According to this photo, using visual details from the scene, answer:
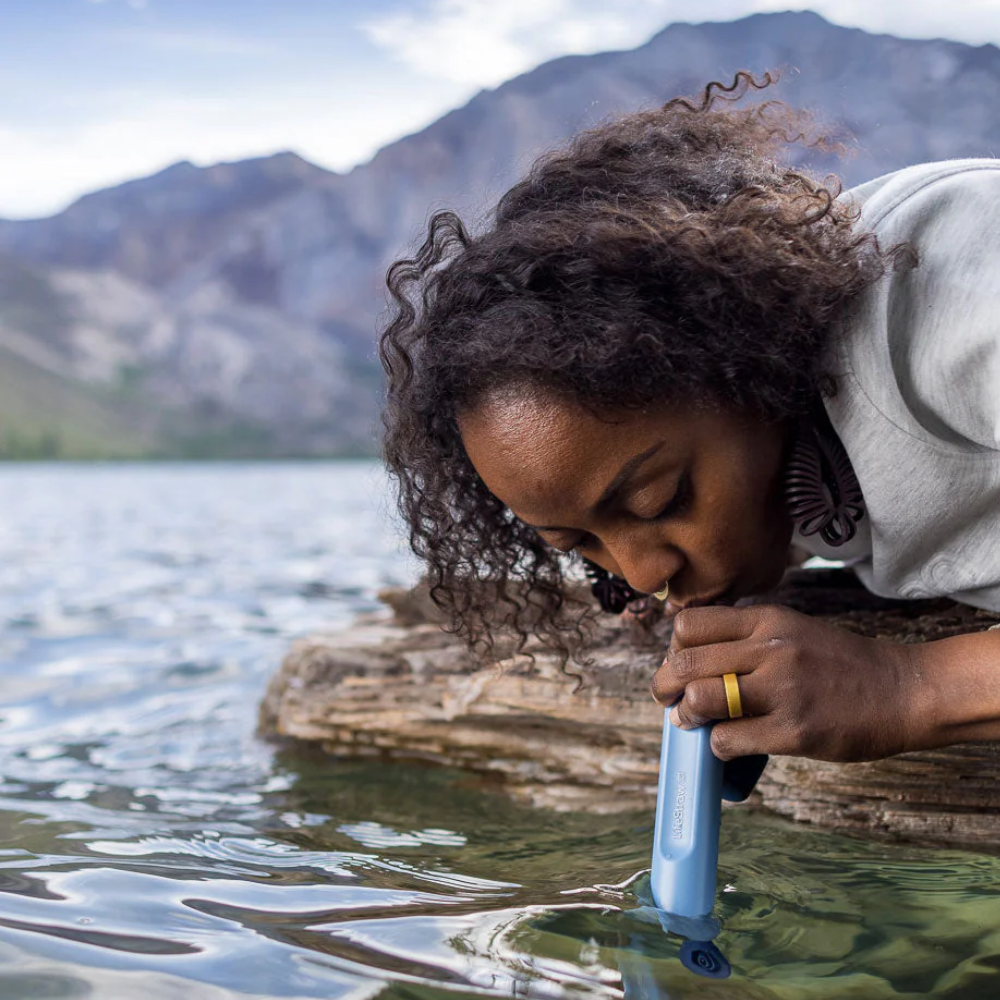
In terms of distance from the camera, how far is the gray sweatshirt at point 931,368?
157cm

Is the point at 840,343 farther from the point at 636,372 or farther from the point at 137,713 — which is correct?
the point at 137,713

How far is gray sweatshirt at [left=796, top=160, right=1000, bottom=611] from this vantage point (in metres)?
1.57

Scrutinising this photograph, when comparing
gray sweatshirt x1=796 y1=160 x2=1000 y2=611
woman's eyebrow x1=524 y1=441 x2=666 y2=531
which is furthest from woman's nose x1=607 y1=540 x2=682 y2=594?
gray sweatshirt x1=796 y1=160 x2=1000 y2=611

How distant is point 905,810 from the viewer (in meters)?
1.99

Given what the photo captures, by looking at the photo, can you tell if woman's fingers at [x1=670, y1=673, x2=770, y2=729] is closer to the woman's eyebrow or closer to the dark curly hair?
the woman's eyebrow

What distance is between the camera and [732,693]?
1.50 meters

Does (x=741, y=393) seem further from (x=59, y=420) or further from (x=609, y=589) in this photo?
(x=59, y=420)

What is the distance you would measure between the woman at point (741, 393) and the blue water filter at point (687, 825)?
4cm

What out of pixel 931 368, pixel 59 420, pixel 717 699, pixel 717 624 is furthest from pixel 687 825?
pixel 59 420

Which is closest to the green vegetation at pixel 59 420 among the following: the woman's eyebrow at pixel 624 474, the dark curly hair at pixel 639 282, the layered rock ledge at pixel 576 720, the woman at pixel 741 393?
the layered rock ledge at pixel 576 720

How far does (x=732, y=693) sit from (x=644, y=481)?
0.34 meters

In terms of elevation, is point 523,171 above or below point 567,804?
above

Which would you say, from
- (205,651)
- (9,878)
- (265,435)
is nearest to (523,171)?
(9,878)

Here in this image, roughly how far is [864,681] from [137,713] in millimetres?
2615
